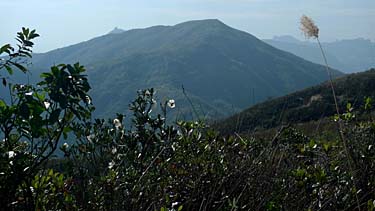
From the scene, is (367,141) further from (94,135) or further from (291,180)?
(94,135)

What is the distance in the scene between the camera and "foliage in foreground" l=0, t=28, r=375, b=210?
2.13m

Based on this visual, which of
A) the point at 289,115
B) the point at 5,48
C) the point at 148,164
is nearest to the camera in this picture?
the point at 5,48

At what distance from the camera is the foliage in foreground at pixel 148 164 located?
2.13m

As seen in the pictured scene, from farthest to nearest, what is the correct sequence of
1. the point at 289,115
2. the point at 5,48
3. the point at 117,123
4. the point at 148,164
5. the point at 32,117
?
the point at 289,115 → the point at 117,123 → the point at 148,164 → the point at 5,48 → the point at 32,117

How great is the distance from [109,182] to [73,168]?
55 centimetres

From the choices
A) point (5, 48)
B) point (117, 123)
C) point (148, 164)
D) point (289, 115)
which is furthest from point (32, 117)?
point (289, 115)

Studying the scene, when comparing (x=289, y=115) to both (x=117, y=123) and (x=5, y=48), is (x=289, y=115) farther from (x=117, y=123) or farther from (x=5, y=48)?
(x=5, y=48)

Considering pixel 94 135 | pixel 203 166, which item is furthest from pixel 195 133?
pixel 94 135

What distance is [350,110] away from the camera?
353 cm

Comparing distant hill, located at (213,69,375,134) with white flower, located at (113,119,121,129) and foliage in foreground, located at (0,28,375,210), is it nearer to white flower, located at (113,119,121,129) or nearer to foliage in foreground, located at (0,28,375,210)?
foliage in foreground, located at (0,28,375,210)

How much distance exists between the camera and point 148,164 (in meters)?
2.81

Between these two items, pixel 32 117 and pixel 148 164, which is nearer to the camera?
pixel 32 117

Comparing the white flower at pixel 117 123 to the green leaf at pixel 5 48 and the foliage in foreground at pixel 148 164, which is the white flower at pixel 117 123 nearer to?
the foliage in foreground at pixel 148 164

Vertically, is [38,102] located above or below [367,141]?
above
